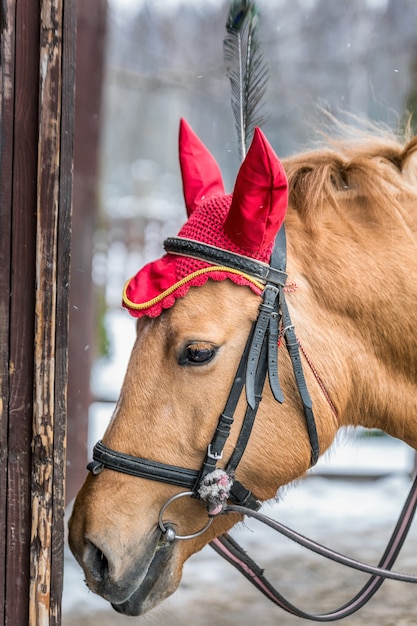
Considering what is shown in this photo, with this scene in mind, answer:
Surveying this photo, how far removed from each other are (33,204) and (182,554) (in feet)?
3.09

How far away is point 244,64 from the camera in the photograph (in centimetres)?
205

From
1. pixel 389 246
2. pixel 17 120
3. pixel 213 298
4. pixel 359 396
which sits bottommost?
pixel 359 396

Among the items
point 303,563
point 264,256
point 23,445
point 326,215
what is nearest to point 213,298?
point 264,256

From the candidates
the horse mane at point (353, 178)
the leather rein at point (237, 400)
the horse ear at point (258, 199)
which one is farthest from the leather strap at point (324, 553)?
the horse mane at point (353, 178)

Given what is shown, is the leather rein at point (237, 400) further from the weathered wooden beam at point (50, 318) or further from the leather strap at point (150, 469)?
the weathered wooden beam at point (50, 318)

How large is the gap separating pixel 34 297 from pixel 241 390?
0.55m

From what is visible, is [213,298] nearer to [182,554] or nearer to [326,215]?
[326,215]

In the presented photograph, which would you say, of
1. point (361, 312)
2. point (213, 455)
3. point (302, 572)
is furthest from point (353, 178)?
point (302, 572)

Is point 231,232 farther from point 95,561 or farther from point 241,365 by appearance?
point 95,561

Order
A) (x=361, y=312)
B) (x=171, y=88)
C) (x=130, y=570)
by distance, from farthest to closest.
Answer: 1. (x=171, y=88)
2. (x=361, y=312)
3. (x=130, y=570)

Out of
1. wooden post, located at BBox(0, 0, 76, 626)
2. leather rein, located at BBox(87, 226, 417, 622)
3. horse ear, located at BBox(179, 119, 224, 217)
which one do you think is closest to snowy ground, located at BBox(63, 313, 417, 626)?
leather rein, located at BBox(87, 226, 417, 622)

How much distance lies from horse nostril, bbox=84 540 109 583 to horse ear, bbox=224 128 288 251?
807 millimetres

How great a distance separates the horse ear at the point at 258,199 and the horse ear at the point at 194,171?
36 cm

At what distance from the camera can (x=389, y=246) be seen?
1.83 metres
